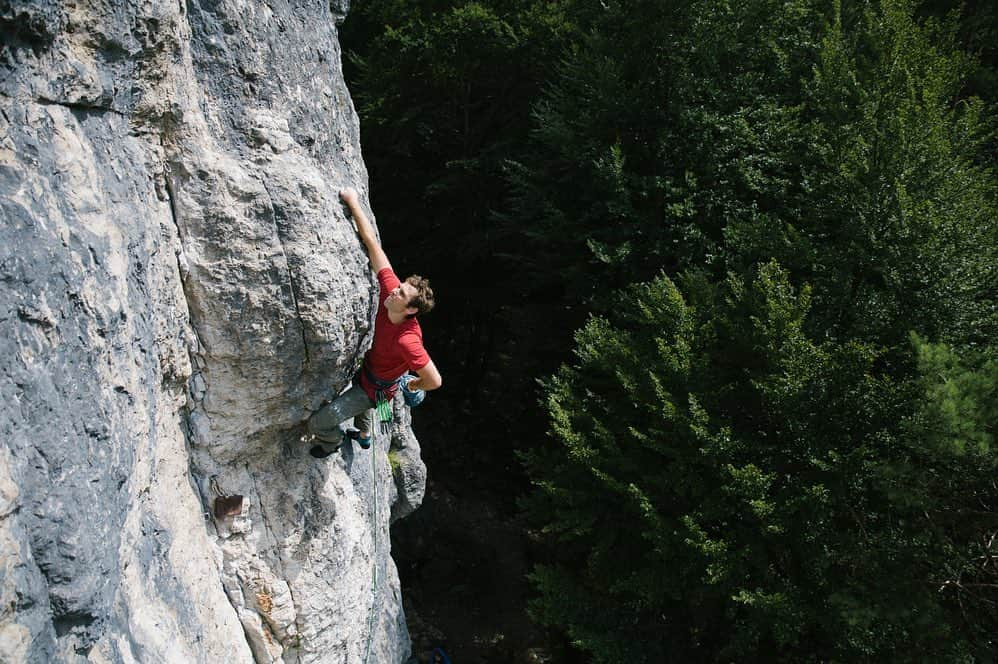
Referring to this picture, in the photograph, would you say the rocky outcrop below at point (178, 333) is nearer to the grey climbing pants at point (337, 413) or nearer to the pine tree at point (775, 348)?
the grey climbing pants at point (337, 413)

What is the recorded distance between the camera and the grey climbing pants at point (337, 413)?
5.62m

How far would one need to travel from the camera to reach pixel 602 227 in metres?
11.7

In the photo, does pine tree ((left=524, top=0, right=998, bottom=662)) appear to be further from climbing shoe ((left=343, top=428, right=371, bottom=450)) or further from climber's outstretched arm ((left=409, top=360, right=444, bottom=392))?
climber's outstretched arm ((left=409, top=360, right=444, bottom=392))

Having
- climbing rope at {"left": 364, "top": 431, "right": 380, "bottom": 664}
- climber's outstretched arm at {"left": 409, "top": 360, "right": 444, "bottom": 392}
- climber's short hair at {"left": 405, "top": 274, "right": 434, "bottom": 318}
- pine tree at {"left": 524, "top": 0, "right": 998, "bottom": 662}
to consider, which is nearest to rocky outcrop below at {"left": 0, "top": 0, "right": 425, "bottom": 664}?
climbing rope at {"left": 364, "top": 431, "right": 380, "bottom": 664}

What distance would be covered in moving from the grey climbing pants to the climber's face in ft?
2.76

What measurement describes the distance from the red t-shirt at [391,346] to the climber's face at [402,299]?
128 mm

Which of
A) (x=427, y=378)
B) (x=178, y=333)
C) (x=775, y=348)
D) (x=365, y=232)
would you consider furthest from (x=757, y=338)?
(x=178, y=333)

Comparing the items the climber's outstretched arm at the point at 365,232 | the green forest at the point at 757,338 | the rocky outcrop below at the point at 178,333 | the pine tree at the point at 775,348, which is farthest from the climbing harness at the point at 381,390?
the pine tree at the point at 775,348

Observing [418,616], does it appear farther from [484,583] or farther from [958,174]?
[958,174]

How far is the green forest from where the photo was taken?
781cm

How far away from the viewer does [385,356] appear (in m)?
5.59

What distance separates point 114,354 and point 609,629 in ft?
26.1

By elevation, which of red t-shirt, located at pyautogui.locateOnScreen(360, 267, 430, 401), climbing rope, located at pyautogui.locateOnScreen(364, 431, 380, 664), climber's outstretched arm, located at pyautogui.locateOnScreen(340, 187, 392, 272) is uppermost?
climber's outstretched arm, located at pyautogui.locateOnScreen(340, 187, 392, 272)

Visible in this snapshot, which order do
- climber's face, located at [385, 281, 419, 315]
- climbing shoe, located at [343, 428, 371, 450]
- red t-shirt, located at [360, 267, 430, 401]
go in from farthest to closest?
climbing shoe, located at [343, 428, 371, 450], red t-shirt, located at [360, 267, 430, 401], climber's face, located at [385, 281, 419, 315]
